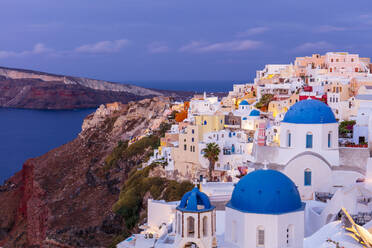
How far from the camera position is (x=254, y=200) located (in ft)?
41.3

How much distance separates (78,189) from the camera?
160 ft

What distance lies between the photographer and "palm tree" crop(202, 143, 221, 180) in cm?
3000

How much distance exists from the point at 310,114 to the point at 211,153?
31.9ft

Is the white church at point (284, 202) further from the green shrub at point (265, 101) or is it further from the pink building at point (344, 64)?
the pink building at point (344, 64)

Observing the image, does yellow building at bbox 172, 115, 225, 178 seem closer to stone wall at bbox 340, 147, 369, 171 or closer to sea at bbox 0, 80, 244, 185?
stone wall at bbox 340, 147, 369, 171

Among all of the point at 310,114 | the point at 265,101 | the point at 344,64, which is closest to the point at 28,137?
the point at 265,101

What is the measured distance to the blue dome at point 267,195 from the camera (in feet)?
40.8

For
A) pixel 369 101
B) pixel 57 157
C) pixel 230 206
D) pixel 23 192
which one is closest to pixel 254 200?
pixel 230 206

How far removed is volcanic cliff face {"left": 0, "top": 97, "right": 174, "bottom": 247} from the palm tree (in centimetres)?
946

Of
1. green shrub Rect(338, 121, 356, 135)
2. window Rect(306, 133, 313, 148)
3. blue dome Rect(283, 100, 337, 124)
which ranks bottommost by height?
window Rect(306, 133, 313, 148)

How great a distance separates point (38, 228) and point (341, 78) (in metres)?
28.7

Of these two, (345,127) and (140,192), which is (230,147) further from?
(140,192)

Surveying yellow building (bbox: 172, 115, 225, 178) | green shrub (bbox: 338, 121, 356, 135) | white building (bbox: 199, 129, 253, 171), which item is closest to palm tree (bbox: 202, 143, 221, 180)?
white building (bbox: 199, 129, 253, 171)

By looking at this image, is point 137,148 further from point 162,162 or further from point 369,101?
point 369,101
